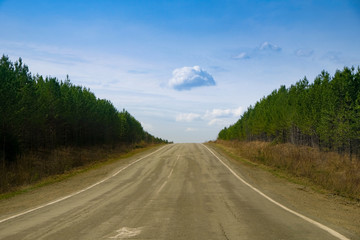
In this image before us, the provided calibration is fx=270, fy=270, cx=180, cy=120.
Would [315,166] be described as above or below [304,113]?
below

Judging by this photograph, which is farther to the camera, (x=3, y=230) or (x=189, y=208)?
(x=189, y=208)

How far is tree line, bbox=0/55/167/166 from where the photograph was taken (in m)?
22.5

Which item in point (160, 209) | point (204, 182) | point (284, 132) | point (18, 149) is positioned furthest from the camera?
point (284, 132)

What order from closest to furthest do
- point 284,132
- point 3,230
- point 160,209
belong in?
point 3,230
point 160,209
point 284,132

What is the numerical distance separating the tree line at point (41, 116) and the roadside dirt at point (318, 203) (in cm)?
1992

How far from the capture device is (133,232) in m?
5.35

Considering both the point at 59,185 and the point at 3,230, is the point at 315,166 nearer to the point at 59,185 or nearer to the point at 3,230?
the point at 59,185

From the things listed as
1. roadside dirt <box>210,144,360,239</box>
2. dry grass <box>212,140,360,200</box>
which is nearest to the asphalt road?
roadside dirt <box>210,144,360,239</box>

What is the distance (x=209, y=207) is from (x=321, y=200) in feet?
14.7

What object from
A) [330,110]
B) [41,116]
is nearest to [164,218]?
[41,116]

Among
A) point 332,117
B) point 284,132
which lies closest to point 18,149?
point 332,117

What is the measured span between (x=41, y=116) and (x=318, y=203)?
94.1ft

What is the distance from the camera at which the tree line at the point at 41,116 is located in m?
22.5

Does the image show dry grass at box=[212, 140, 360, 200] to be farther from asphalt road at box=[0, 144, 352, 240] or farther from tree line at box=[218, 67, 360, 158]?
tree line at box=[218, 67, 360, 158]
